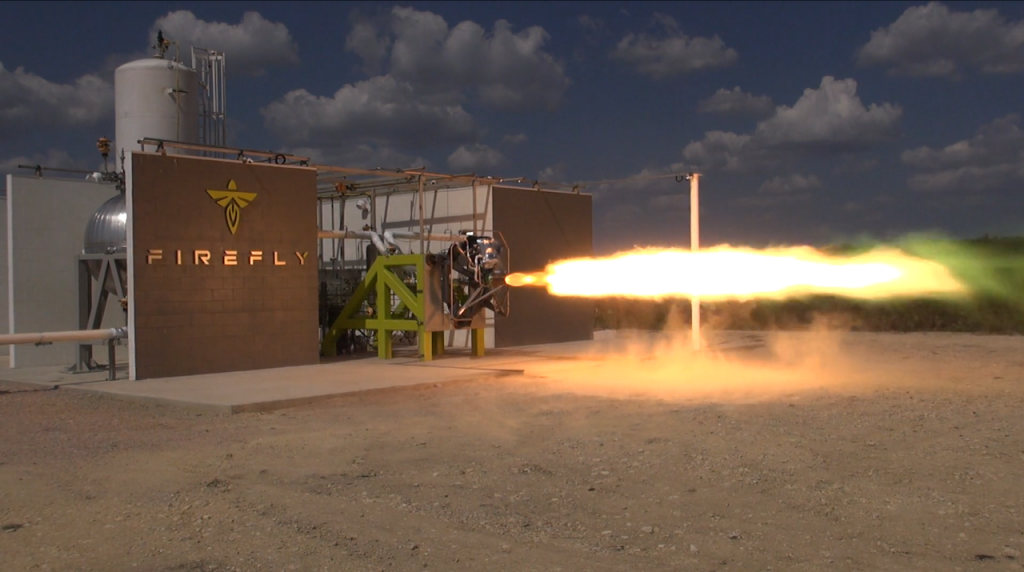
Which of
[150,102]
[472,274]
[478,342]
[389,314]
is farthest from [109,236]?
[478,342]

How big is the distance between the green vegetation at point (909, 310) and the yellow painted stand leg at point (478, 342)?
40.0 ft

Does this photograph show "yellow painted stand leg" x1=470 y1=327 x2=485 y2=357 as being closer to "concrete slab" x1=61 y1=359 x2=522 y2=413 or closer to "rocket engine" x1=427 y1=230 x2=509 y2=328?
"rocket engine" x1=427 y1=230 x2=509 y2=328

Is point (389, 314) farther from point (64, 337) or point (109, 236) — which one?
point (64, 337)

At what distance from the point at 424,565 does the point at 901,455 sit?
19.2 ft

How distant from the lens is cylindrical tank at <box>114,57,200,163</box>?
822 inches

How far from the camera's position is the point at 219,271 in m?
18.8

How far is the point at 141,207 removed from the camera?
17.6 meters

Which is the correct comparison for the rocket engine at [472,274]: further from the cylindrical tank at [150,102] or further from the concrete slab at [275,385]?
the cylindrical tank at [150,102]

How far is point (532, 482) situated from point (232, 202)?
12.5m

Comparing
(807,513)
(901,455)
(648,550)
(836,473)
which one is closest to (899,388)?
(901,455)

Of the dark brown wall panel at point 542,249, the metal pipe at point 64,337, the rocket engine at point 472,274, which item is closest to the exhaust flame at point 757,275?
the rocket engine at point 472,274

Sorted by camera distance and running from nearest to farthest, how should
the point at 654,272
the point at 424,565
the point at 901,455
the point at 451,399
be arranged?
the point at 424,565, the point at 901,455, the point at 451,399, the point at 654,272

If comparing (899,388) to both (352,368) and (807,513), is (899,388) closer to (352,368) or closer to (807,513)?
(807,513)

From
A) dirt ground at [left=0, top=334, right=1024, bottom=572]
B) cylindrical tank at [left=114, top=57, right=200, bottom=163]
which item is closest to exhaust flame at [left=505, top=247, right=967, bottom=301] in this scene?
dirt ground at [left=0, top=334, right=1024, bottom=572]
